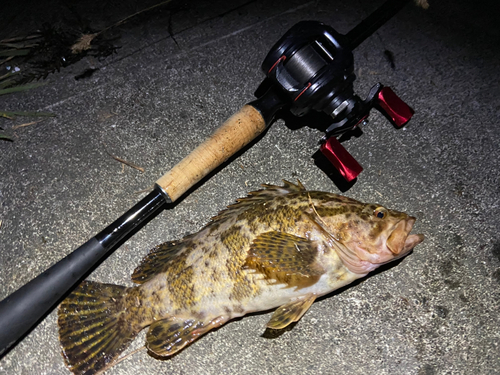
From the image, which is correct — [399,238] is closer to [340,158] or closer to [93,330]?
[340,158]

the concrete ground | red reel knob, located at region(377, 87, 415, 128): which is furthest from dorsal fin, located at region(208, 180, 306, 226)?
red reel knob, located at region(377, 87, 415, 128)

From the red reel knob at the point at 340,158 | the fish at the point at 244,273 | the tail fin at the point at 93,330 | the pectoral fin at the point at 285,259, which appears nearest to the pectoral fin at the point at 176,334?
the fish at the point at 244,273

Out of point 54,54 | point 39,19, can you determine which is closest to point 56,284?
point 54,54

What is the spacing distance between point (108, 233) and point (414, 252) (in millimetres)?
1930

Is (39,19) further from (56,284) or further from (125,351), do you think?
(125,351)

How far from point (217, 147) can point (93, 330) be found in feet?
4.46

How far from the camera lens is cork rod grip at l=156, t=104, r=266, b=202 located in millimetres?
2387

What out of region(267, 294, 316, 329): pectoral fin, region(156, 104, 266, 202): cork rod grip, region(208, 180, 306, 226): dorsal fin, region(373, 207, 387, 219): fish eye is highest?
region(156, 104, 266, 202): cork rod grip

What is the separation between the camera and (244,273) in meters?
2.19

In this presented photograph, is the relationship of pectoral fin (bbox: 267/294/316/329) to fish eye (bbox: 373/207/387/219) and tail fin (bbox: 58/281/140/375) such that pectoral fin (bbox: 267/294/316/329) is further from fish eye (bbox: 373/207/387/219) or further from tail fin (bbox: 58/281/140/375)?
tail fin (bbox: 58/281/140/375)

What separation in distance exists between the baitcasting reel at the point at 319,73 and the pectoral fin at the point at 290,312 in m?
0.95

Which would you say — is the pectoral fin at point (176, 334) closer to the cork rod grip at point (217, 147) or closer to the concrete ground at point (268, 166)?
the concrete ground at point (268, 166)

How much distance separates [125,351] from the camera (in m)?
2.48

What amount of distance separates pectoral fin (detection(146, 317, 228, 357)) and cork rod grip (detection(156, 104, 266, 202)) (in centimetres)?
77
